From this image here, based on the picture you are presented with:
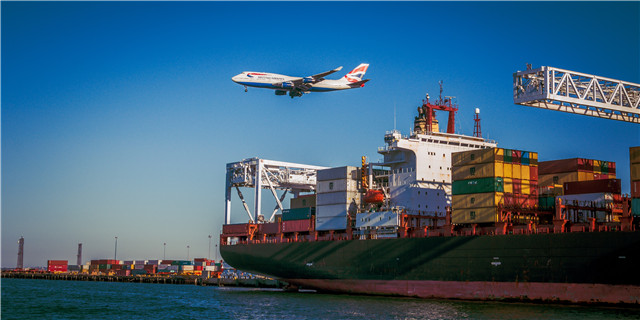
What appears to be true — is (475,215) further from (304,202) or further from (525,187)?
(304,202)

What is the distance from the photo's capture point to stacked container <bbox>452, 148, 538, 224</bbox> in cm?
4316

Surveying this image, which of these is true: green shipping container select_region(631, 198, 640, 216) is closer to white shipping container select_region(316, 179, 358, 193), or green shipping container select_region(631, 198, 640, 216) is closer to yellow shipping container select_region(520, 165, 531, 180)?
yellow shipping container select_region(520, 165, 531, 180)

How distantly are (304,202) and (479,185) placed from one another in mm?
21994

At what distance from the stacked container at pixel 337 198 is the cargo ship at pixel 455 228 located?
3.9 inches

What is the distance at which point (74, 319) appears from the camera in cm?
→ 3916

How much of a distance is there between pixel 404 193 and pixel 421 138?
17.5 ft

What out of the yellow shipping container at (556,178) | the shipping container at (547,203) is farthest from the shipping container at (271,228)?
the shipping container at (547,203)

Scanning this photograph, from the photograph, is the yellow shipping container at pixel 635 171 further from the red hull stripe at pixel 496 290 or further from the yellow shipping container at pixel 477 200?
the yellow shipping container at pixel 477 200

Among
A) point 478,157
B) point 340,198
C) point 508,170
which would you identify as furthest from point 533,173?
point 340,198

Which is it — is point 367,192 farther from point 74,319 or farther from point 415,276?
point 74,319

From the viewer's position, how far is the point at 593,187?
144 ft

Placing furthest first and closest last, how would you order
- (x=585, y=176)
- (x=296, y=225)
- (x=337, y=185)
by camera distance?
(x=296, y=225) < (x=337, y=185) < (x=585, y=176)

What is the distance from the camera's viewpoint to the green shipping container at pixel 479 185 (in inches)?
1692

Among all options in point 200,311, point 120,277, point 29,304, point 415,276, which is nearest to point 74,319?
point 200,311
